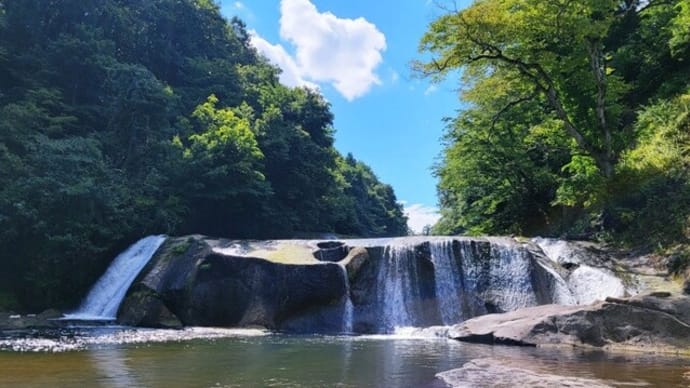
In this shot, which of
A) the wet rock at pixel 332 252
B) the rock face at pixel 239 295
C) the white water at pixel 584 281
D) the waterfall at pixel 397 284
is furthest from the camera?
the wet rock at pixel 332 252

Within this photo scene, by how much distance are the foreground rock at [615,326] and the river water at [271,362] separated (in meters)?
0.84

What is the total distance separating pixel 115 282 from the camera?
19703mm

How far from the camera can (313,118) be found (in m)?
39.1

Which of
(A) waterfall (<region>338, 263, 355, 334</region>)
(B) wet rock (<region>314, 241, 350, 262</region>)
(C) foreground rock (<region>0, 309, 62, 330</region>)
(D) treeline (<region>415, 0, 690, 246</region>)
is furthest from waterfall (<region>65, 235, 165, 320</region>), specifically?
(D) treeline (<region>415, 0, 690, 246</region>)

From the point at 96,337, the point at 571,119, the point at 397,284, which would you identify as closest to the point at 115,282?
the point at 96,337

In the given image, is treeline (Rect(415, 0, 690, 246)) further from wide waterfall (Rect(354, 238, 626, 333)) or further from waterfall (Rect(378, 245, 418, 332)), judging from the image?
waterfall (Rect(378, 245, 418, 332))

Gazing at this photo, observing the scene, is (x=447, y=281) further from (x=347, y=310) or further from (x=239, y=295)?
(x=239, y=295)

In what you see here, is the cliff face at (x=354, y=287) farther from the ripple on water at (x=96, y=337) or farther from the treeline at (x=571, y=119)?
the treeline at (x=571, y=119)

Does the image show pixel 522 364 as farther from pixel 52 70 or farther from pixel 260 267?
pixel 52 70

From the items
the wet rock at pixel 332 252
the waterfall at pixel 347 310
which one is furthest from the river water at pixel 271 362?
the wet rock at pixel 332 252

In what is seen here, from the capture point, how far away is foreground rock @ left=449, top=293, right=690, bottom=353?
10.8 metres

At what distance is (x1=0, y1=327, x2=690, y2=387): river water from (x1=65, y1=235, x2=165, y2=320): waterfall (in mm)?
4665

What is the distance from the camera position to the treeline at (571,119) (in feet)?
56.2

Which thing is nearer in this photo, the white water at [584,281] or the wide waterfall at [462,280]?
the white water at [584,281]
